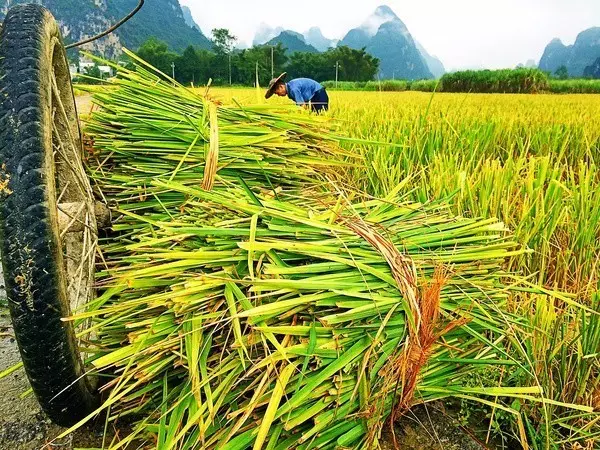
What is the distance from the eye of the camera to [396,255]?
1154mm

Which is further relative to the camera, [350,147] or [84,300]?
[350,147]

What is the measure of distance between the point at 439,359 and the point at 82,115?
1.63 m

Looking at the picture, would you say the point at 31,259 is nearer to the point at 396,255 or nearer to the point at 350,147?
the point at 396,255

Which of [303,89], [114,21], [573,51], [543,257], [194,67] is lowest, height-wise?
[543,257]

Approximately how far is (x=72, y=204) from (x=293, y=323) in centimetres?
76

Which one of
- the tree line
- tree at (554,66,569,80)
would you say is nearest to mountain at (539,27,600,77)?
tree at (554,66,569,80)

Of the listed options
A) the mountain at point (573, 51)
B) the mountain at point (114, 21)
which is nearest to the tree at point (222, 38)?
the mountain at point (114, 21)

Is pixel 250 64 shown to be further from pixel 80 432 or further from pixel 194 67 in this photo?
pixel 80 432

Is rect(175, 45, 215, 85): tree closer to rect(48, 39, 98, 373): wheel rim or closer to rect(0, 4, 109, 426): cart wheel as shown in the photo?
rect(48, 39, 98, 373): wheel rim

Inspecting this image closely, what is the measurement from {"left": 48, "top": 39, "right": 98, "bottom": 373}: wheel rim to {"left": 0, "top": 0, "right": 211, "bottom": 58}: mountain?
11861 cm

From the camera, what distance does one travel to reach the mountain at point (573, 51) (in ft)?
583

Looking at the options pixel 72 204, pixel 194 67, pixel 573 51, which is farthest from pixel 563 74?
pixel 573 51

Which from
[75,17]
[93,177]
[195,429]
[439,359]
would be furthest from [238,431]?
[75,17]

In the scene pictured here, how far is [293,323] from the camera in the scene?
1036mm
